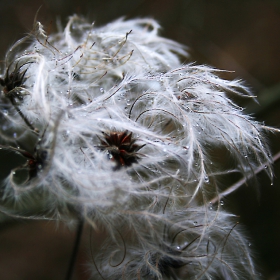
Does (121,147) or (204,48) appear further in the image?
(204,48)

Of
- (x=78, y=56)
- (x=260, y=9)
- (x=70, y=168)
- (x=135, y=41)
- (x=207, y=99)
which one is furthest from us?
(x=260, y=9)

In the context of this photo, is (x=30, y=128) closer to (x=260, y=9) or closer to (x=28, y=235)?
(x=28, y=235)

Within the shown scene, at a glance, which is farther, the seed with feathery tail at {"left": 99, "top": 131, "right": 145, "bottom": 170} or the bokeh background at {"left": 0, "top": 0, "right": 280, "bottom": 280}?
the bokeh background at {"left": 0, "top": 0, "right": 280, "bottom": 280}

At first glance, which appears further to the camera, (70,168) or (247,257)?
(247,257)

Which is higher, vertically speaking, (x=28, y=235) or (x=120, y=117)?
(x=120, y=117)

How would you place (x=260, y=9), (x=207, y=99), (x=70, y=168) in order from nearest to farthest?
1. (x=70, y=168)
2. (x=207, y=99)
3. (x=260, y=9)

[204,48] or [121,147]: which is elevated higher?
[204,48]

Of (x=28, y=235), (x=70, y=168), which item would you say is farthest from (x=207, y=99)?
(x=28, y=235)

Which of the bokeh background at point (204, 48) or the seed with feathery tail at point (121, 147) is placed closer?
the seed with feathery tail at point (121, 147)
